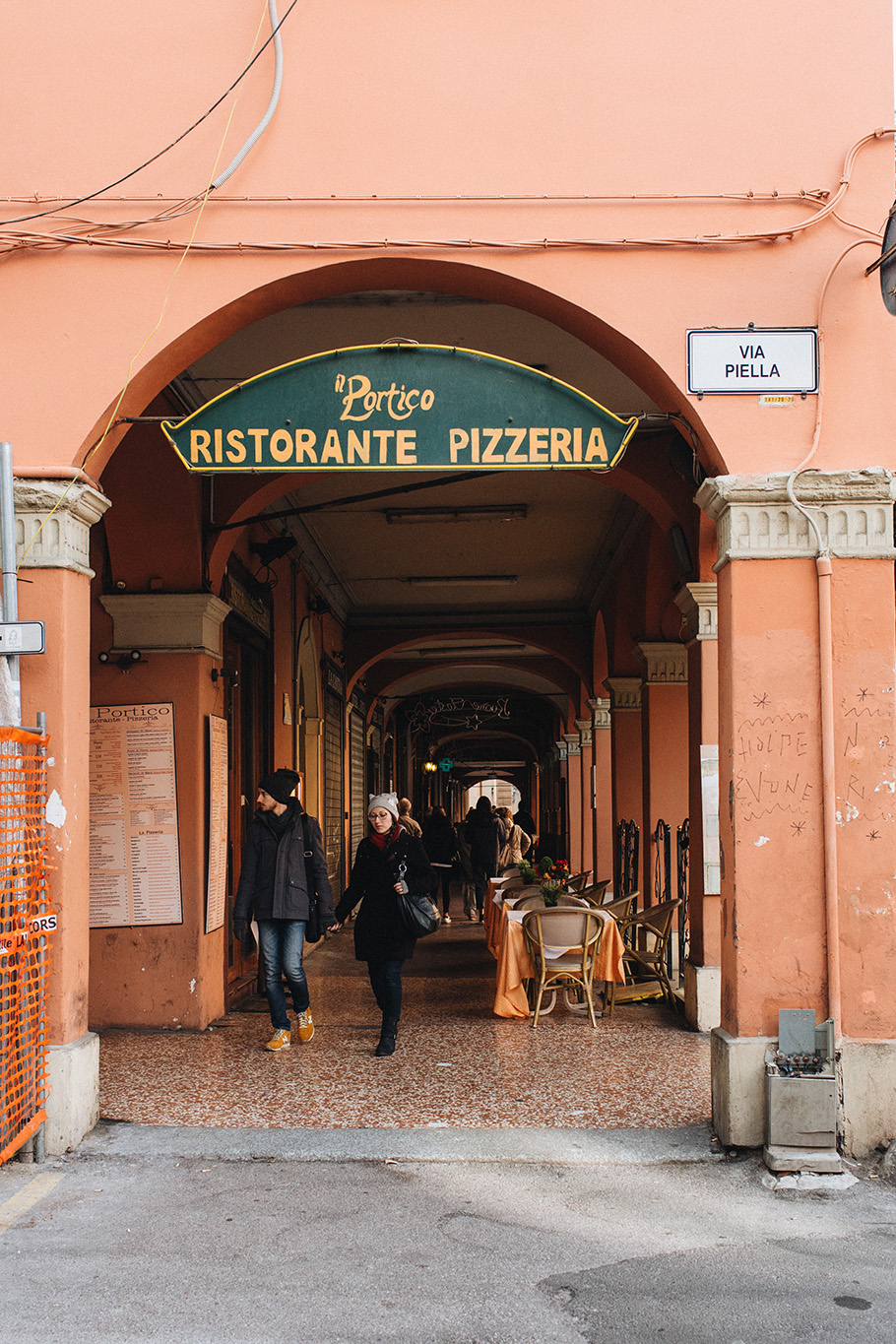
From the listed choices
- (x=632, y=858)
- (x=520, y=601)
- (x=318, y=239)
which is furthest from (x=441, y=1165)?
(x=520, y=601)

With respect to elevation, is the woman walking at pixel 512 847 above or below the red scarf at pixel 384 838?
below

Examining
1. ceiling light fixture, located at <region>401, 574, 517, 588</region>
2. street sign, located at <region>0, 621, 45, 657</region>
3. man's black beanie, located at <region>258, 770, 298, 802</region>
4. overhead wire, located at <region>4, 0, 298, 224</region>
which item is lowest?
man's black beanie, located at <region>258, 770, 298, 802</region>

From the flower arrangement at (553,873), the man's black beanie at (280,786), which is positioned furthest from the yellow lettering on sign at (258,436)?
the flower arrangement at (553,873)

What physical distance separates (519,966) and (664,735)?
2.70m

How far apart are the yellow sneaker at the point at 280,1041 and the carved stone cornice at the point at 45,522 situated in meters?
3.26

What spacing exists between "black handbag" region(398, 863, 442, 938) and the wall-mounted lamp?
2.32 m

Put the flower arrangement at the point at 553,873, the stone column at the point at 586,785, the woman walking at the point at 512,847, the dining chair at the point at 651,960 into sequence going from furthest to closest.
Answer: the stone column at the point at 586,785, the woman walking at the point at 512,847, the flower arrangement at the point at 553,873, the dining chair at the point at 651,960

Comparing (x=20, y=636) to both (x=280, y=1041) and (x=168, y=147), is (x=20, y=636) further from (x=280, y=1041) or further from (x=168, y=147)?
(x=280, y=1041)

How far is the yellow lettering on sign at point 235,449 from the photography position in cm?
502

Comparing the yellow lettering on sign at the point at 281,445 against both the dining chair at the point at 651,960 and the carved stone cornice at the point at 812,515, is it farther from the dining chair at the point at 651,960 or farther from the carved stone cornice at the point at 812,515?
the dining chair at the point at 651,960

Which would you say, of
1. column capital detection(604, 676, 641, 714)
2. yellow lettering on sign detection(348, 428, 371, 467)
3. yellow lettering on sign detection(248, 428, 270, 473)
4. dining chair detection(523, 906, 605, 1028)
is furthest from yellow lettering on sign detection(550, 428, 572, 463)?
column capital detection(604, 676, 641, 714)

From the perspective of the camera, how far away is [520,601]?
15.4 m

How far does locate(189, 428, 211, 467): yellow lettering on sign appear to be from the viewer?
5012mm

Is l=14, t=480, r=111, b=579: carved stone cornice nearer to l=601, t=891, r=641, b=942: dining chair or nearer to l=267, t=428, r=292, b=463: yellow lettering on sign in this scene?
l=267, t=428, r=292, b=463: yellow lettering on sign
